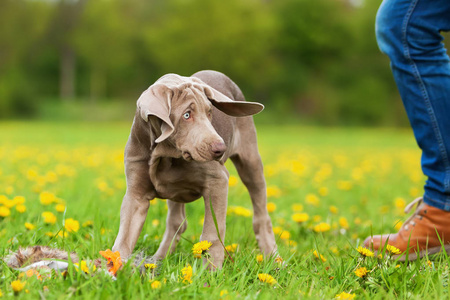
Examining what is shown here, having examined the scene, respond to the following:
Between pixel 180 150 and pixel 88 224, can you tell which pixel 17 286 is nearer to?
pixel 180 150

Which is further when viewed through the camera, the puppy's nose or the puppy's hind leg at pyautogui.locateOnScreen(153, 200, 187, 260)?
the puppy's hind leg at pyautogui.locateOnScreen(153, 200, 187, 260)

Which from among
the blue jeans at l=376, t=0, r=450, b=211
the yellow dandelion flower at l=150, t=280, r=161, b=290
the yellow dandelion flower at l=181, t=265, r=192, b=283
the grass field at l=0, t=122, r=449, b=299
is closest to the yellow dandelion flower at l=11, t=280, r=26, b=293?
the grass field at l=0, t=122, r=449, b=299

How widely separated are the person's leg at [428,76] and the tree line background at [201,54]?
92.9 ft

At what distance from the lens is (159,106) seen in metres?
2.18

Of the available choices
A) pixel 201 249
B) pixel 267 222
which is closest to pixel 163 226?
pixel 267 222

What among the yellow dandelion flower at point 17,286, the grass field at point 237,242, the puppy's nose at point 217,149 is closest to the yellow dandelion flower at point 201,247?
the grass field at point 237,242

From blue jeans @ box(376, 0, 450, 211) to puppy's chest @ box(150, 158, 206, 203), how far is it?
1.44 m

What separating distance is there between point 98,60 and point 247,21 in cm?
1036

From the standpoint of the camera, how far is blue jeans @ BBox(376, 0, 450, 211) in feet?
9.58

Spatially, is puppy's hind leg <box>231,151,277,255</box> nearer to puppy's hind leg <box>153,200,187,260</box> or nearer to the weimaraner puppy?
the weimaraner puppy

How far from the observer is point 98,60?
→ 1243 inches

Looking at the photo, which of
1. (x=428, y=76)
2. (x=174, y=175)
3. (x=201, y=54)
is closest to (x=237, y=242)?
(x=174, y=175)

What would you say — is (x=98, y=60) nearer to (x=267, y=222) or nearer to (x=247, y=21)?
(x=247, y=21)

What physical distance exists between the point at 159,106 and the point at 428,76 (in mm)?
1726
